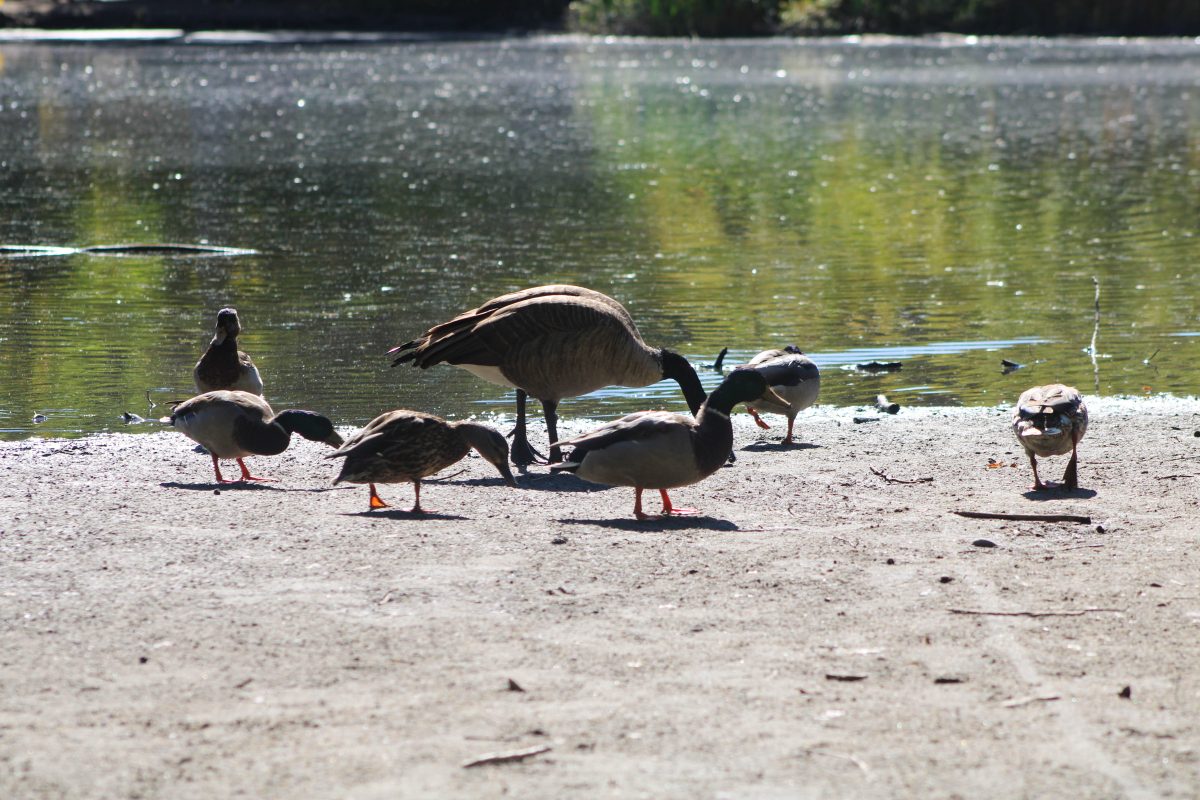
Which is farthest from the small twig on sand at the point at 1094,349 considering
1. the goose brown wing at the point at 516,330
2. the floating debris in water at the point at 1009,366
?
the goose brown wing at the point at 516,330

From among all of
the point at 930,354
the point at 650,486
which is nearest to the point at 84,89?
the point at 930,354

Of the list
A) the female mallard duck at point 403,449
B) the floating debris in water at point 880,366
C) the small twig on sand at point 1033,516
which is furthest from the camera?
the floating debris in water at point 880,366

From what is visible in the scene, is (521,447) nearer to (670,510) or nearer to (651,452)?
(670,510)

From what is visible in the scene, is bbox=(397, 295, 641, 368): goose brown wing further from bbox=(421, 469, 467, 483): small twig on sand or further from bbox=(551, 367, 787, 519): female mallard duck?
bbox=(551, 367, 787, 519): female mallard duck

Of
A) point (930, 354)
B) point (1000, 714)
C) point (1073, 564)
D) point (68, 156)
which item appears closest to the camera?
point (1000, 714)

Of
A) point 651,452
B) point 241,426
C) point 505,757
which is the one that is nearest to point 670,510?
point 651,452

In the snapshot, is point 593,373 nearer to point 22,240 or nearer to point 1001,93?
point 22,240

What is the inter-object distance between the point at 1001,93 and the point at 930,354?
40.0m

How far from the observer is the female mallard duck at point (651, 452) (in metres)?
8.54

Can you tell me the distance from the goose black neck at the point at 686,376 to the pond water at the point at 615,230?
6.11 feet

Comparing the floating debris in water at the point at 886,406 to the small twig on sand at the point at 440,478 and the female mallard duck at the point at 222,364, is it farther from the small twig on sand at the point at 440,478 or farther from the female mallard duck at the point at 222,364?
the female mallard duck at the point at 222,364

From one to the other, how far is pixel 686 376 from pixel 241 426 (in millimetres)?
2943

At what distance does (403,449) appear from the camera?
8.82 meters

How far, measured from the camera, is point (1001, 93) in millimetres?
52094
